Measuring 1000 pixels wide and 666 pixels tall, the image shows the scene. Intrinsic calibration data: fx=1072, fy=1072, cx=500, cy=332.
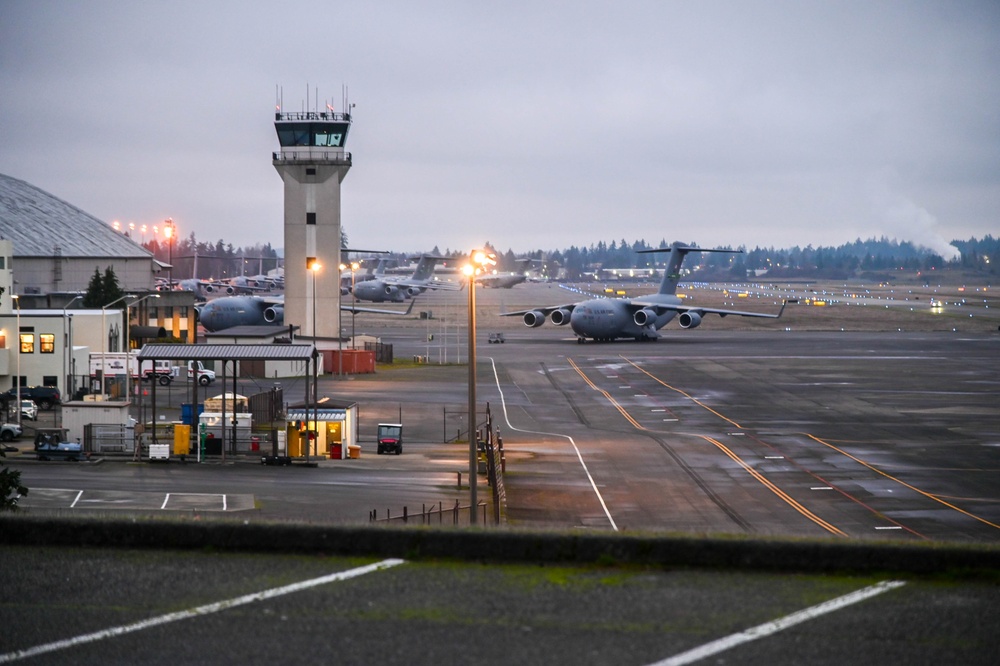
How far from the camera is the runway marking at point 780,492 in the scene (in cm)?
3002

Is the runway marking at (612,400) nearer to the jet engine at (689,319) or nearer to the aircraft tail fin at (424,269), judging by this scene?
the jet engine at (689,319)

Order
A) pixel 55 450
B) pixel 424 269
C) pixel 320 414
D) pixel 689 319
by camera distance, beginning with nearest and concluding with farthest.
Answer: pixel 55 450 → pixel 320 414 → pixel 689 319 → pixel 424 269

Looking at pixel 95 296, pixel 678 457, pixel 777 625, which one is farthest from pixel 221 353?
pixel 95 296

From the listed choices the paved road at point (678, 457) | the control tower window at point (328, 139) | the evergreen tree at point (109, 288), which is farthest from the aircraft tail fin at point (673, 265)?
the evergreen tree at point (109, 288)

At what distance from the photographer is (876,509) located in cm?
3266

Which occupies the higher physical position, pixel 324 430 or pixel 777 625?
pixel 777 625

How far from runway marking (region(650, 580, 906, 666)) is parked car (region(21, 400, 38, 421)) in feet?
156

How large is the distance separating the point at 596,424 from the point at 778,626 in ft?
138

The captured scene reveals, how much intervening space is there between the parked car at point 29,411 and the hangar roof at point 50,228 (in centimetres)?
5947

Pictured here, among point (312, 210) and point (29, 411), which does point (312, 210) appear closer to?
point (312, 210)

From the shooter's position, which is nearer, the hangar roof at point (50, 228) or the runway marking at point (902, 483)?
the runway marking at point (902, 483)

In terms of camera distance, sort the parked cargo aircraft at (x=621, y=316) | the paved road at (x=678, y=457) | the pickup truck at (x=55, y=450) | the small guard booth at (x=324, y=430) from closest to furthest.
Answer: the paved road at (x=678, y=457)
the pickup truck at (x=55, y=450)
the small guard booth at (x=324, y=430)
the parked cargo aircraft at (x=621, y=316)

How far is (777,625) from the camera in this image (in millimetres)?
10297

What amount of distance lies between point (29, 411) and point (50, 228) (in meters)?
73.5
